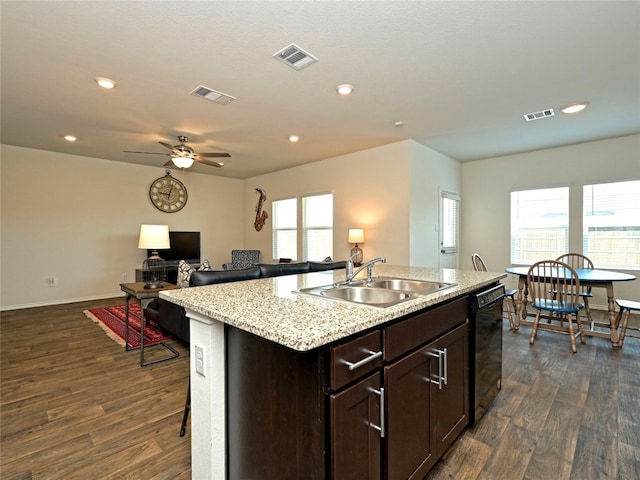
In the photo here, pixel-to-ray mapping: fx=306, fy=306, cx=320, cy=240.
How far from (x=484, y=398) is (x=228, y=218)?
6.78 m

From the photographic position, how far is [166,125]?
398 centimetres

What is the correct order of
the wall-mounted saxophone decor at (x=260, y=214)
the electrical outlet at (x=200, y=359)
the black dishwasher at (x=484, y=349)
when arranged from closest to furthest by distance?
the electrical outlet at (x=200, y=359), the black dishwasher at (x=484, y=349), the wall-mounted saxophone decor at (x=260, y=214)

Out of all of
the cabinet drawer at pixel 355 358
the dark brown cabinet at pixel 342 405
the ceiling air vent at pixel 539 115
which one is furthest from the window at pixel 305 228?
the cabinet drawer at pixel 355 358

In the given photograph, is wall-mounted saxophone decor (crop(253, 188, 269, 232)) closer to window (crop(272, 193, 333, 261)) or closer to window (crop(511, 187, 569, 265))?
window (crop(272, 193, 333, 261))

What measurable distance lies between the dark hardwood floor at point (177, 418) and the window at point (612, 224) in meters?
1.91

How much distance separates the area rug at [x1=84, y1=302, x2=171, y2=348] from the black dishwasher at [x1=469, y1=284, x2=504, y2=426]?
3.21 m

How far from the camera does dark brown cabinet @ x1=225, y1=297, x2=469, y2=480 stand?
1014 mm

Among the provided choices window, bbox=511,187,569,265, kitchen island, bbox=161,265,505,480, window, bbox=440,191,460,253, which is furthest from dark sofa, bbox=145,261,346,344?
window, bbox=511,187,569,265

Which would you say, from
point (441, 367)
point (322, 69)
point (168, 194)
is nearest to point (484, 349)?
point (441, 367)

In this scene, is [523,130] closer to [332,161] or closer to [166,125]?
[332,161]

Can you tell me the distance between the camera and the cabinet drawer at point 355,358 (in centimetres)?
102

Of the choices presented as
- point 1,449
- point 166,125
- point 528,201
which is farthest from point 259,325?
point 528,201

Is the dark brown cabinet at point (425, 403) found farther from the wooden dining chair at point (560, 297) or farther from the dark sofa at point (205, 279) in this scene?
the wooden dining chair at point (560, 297)

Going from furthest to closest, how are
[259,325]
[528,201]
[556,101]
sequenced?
[528,201] < [556,101] < [259,325]
